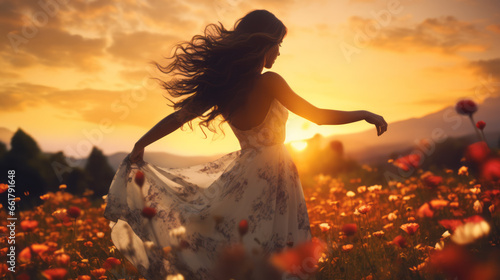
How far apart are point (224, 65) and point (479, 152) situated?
6.57 ft

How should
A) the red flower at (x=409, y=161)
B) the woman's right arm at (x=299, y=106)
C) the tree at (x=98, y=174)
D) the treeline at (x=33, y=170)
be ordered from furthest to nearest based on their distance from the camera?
the tree at (x=98, y=174)
the treeline at (x=33, y=170)
the red flower at (x=409, y=161)
the woman's right arm at (x=299, y=106)

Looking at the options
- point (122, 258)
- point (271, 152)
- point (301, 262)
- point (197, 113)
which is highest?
point (197, 113)

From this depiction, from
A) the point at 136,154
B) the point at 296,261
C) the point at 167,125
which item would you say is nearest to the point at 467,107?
the point at 296,261

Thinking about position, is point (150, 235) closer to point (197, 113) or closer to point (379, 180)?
point (197, 113)

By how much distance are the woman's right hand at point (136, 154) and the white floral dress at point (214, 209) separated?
0.06 m

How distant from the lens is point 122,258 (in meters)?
3.43

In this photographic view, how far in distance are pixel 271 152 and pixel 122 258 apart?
66.8 inches

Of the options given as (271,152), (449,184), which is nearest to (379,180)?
(449,184)

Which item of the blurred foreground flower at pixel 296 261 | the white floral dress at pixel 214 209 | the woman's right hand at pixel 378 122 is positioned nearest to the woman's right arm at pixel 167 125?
the white floral dress at pixel 214 209

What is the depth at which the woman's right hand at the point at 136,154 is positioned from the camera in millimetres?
3014

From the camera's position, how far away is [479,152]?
283 centimetres

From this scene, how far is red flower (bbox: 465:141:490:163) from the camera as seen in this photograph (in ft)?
9.11

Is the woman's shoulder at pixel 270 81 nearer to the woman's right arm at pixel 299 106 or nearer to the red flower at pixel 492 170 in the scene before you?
the woman's right arm at pixel 299 106

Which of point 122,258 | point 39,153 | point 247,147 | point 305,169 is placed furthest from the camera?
point 305,169
